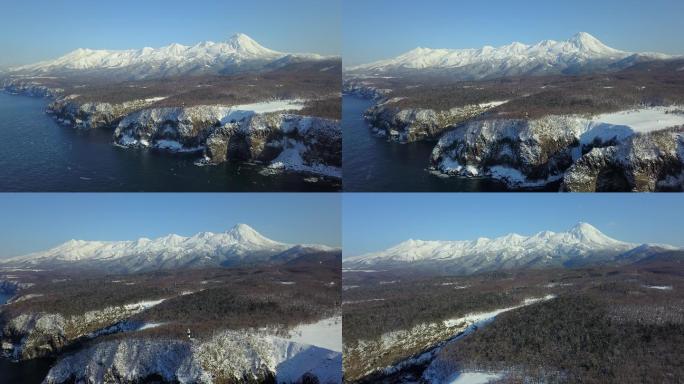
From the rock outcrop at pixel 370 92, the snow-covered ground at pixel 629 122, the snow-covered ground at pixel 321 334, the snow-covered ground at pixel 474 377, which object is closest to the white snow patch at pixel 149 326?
the snow-covered ground at pixel 321 334

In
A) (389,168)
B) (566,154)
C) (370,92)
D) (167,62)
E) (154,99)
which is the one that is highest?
(167,62)

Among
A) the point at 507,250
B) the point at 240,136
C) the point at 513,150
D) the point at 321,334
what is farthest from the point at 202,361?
the point at 507,250

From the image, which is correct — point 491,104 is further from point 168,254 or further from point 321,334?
point 168,254

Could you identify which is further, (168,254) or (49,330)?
(168,254)

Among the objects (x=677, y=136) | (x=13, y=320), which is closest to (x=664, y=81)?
(x=677, y=136)

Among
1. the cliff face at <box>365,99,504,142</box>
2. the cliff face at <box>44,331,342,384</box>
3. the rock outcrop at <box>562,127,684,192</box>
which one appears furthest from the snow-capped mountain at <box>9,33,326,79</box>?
the cliff face at <box>44,331,342,384</box>

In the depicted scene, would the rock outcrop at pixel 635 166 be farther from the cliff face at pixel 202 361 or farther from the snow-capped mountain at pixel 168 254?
the snow-capped mountain at pixel 168 254
